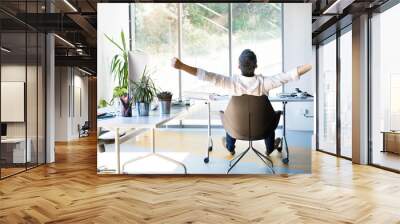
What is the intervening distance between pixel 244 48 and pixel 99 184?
8.25 feet

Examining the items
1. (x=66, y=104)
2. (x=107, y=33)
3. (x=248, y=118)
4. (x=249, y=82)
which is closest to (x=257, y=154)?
(x=248, y=118)

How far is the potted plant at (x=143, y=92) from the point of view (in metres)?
4.93

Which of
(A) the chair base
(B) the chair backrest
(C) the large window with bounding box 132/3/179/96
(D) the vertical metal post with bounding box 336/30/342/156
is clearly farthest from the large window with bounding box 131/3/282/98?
(D) the vertical metal post with bounding box 336/30/342/156

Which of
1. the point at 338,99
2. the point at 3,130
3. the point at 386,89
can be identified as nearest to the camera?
the point at 3,130

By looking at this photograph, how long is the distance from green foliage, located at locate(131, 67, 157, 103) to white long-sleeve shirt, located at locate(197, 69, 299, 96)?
64 cm

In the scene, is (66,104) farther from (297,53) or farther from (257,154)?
(297,53)

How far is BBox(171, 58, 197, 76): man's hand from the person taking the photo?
499 cm

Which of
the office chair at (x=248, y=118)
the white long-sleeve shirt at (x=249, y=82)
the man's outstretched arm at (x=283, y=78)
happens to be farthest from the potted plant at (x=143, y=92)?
the man's outstretched arm at (x=283, y=78)

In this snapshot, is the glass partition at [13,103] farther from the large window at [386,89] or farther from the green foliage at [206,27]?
the large window at [386,89]

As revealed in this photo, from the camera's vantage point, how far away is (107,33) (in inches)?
199

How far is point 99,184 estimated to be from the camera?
4.73 metres

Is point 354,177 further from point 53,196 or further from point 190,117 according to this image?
point 53,196

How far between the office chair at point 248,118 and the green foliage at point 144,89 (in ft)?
3.09

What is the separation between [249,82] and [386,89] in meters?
2.29
